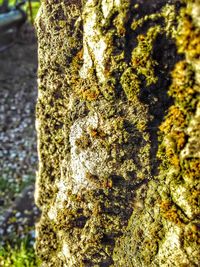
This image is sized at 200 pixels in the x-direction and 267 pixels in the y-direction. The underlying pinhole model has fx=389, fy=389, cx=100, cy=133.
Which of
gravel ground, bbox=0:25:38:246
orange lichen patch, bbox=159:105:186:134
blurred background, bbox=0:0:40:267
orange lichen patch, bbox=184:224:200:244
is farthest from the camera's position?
gravel ground, bbox=0:25:38:246

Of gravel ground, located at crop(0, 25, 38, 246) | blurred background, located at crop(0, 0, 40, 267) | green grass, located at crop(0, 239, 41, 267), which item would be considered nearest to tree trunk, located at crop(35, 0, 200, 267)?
green grass, located at crop(0, 239, 41, 267)

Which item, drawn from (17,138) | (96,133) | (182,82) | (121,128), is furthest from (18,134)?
(182,82)

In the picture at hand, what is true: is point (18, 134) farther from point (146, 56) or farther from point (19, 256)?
point (146, 56)

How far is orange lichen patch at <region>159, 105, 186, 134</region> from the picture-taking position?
240cm

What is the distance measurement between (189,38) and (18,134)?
6056 mm

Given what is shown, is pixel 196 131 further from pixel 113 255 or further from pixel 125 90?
pixel 113 255

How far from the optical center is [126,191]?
122 inches

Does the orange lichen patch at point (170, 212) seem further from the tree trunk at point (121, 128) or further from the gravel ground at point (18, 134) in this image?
the gravel ground at point (18, 134)

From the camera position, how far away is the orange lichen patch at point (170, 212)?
273 centimetres

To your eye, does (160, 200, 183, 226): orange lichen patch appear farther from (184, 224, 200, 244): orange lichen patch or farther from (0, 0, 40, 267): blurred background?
(0, 0, 40, 267): blurred background

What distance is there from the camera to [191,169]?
249 centimetres

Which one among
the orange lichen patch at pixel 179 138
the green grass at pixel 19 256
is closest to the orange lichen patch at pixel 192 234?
the orange lichen patch at pixel 179 138

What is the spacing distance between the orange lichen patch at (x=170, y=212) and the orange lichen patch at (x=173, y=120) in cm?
55

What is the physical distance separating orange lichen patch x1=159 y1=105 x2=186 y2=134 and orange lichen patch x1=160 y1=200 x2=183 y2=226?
0.55 metres
